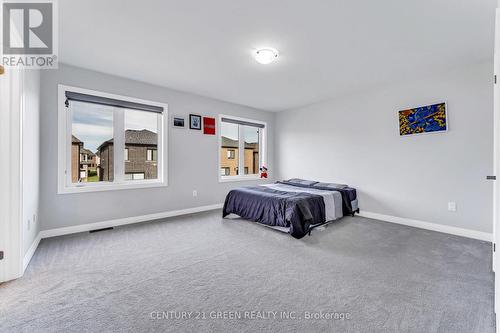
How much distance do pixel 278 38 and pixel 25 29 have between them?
2.59 metres

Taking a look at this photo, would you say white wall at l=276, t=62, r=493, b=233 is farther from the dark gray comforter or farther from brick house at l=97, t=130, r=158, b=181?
brick house at l=97, t=130, r=158, b=181

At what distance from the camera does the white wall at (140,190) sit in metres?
3.01

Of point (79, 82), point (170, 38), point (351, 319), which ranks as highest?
point (170, 38)

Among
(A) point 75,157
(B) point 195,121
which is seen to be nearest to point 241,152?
(B) point 195,121

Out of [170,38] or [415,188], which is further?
[415,188]

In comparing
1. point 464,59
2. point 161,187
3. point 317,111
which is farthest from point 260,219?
point 464,59

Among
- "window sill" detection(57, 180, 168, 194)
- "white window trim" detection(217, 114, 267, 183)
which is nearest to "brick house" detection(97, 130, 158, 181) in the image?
"window sill" detection(57, 180, 168, 194)

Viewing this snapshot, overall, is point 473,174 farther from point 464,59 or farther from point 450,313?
point 450,313

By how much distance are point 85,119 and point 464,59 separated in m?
5.43

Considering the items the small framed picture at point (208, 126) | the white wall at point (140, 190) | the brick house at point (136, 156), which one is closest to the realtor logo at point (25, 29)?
the white wall at point (140, 190)

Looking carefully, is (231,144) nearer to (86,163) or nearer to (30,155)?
(86,163)

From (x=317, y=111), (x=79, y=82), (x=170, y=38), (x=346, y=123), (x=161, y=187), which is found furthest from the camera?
(x=317, y=111)

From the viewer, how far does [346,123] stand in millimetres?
4461

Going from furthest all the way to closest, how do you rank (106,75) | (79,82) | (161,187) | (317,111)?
(317,111) < (161,187) < (106,75) < (79,82)
